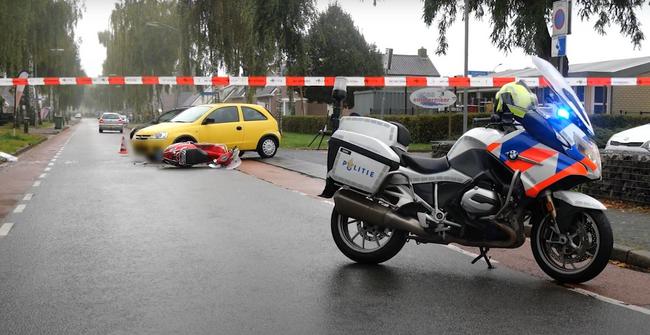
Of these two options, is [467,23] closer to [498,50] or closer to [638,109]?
[498,50]

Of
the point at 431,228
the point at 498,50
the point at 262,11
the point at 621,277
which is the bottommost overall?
the point at 621,277

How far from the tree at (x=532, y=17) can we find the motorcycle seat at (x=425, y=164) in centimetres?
1265

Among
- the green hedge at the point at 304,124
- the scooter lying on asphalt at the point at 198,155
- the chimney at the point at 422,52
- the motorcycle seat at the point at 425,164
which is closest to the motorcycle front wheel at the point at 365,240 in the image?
the motorcycle seat at the point at 425,164

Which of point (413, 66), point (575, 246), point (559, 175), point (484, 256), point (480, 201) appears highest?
point (413, 66)

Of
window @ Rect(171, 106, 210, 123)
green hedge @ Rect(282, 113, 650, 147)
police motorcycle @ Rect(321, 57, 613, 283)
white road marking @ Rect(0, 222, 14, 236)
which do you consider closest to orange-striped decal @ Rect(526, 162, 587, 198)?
police motorcycle @ Rect(321, 57, 613, 283)

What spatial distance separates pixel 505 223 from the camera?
5480mm

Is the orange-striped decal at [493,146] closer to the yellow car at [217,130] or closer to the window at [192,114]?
the yellow car at [217,130]

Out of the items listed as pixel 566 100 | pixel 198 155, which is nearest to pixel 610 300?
pixel 566 100

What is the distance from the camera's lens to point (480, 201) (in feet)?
17.9

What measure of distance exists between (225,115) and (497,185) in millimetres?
13949

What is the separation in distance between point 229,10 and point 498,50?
19.3 m

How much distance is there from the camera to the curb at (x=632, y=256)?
6.19 m

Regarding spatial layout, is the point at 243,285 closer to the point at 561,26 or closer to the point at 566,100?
the point at 566,100

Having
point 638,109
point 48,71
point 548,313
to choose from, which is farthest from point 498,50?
point 48,71
